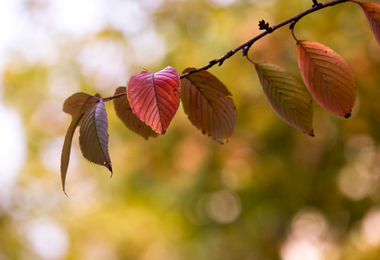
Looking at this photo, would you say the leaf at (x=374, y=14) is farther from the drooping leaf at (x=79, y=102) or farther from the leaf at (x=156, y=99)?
the drooping leaf at (x=79, y=102)

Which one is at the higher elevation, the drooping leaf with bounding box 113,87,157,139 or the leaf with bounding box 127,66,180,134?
the drooping leaf with bounding box 113,87,157,139

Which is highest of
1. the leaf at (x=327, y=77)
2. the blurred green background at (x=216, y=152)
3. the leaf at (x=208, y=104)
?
the blurred green background at (x=216, y=152)

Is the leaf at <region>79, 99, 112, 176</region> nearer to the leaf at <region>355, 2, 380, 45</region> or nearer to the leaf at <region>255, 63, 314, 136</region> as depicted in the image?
the leaf at <region>255, 63, 314, 136</region>

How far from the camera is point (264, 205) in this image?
10.3 ft

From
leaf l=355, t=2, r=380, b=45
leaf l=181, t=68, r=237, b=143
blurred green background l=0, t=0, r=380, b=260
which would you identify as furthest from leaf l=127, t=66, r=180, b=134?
blurred green background l=0, t=0, r=380, b=260

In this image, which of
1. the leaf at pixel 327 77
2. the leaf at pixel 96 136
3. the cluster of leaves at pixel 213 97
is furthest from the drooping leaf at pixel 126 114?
the leaf at pixel 327 77

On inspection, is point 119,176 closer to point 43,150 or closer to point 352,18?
point 43,150

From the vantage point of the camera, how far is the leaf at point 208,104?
55cm

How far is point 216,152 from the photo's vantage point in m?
3.12

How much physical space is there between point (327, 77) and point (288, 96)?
0.06m

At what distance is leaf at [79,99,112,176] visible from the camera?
409mm

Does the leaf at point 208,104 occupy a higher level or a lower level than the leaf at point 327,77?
higher

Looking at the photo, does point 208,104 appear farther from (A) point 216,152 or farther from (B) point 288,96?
(A) point 216,152

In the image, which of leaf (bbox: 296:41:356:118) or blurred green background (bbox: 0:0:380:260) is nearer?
leaf (bbox: 296:41:356:118)
